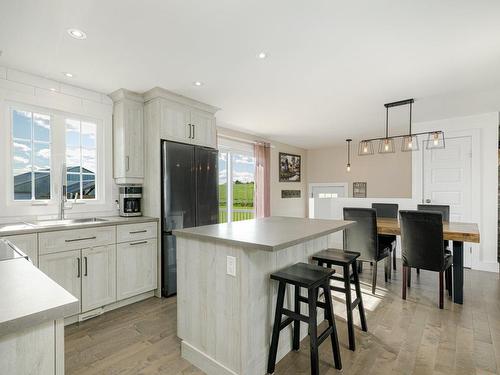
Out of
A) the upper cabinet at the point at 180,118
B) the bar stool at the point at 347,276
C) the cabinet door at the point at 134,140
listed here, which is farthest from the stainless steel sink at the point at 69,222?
the bar stool at the point at 347,276

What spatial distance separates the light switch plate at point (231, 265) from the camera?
1.74 meters

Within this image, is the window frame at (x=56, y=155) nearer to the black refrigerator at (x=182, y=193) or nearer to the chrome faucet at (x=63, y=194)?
the chrome faucet at (x=63, y=194)

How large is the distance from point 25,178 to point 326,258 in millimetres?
3104

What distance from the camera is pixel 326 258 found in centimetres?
228

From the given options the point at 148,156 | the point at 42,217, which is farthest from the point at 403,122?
the point at 42,217

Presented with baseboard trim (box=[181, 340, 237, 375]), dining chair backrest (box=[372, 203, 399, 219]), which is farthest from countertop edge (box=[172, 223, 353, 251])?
dining chair backrest (box=[372, 203, 399, 219])

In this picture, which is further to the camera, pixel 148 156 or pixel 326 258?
pixel 148 156

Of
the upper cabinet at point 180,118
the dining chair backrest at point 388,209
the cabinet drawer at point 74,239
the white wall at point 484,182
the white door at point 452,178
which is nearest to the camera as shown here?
the cabinet drawer at point 74,239

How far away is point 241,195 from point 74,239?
3466 mm

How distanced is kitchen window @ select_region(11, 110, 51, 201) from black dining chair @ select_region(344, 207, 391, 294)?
3529mm

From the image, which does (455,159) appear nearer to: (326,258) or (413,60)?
(413,60)

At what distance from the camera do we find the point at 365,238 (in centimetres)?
340

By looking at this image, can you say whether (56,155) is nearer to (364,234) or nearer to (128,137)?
(128,137)

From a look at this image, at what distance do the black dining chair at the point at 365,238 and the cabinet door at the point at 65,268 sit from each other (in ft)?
9.72
